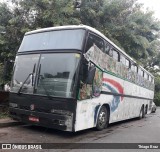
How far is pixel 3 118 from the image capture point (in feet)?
35.3

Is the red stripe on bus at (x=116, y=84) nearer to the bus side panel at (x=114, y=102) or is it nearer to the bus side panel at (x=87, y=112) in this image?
the bus side panel at (x=114, y=102)

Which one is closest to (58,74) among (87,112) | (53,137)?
(87,112)

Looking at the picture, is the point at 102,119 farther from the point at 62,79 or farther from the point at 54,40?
the point at 54,40

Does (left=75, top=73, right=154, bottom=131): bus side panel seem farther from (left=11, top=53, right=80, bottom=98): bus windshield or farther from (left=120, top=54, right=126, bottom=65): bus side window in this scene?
(left=120, top=54, right=126, bottom=65): bus side window

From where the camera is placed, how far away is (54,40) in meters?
9.05

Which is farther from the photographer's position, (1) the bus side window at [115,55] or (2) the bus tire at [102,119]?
(1) the bus side window at [115,55]

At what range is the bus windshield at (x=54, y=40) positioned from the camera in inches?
341

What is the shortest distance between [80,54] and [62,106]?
1609 mm

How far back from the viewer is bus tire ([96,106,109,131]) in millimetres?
10108

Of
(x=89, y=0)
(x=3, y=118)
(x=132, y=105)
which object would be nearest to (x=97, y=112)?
(x=3, y=118)

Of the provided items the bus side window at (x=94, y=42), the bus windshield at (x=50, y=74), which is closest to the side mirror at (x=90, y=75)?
the bus windshield at (x=50, y=74)

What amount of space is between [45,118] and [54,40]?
8.13 ft

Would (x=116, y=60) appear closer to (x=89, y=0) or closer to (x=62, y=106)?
(x=62, y=106)

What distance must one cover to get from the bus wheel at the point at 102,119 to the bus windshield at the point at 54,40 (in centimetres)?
286
